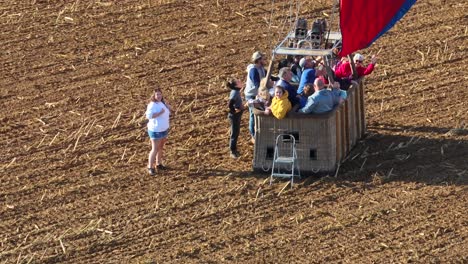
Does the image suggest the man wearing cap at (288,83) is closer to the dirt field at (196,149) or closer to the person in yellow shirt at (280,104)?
the person in yellow shirt at (280,104)

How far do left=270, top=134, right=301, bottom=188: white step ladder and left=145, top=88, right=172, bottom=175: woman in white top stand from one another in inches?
61.8

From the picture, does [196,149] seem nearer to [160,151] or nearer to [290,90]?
[160,151]

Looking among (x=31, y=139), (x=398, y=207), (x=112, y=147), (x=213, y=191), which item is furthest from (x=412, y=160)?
(x=31, y=139)

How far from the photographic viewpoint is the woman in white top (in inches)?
752

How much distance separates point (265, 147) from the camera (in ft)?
63.0

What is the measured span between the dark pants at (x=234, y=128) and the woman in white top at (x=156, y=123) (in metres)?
1.01

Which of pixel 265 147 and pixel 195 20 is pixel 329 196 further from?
pixel 195 20

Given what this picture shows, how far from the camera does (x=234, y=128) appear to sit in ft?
64.9

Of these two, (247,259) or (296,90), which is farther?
(296,90)

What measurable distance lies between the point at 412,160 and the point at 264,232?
3.12 meters

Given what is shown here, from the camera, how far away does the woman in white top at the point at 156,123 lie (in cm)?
1911

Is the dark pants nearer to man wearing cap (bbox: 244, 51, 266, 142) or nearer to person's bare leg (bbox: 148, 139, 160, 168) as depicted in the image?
man wearing cap (bbox: 244, 51, 266, 142)

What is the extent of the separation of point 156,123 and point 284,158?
1.83 metres

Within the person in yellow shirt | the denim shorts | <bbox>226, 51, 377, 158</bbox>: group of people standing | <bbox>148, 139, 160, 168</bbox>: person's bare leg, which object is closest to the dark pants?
<bbox>226, 51, 377, 158</bbox>: group of people standing
